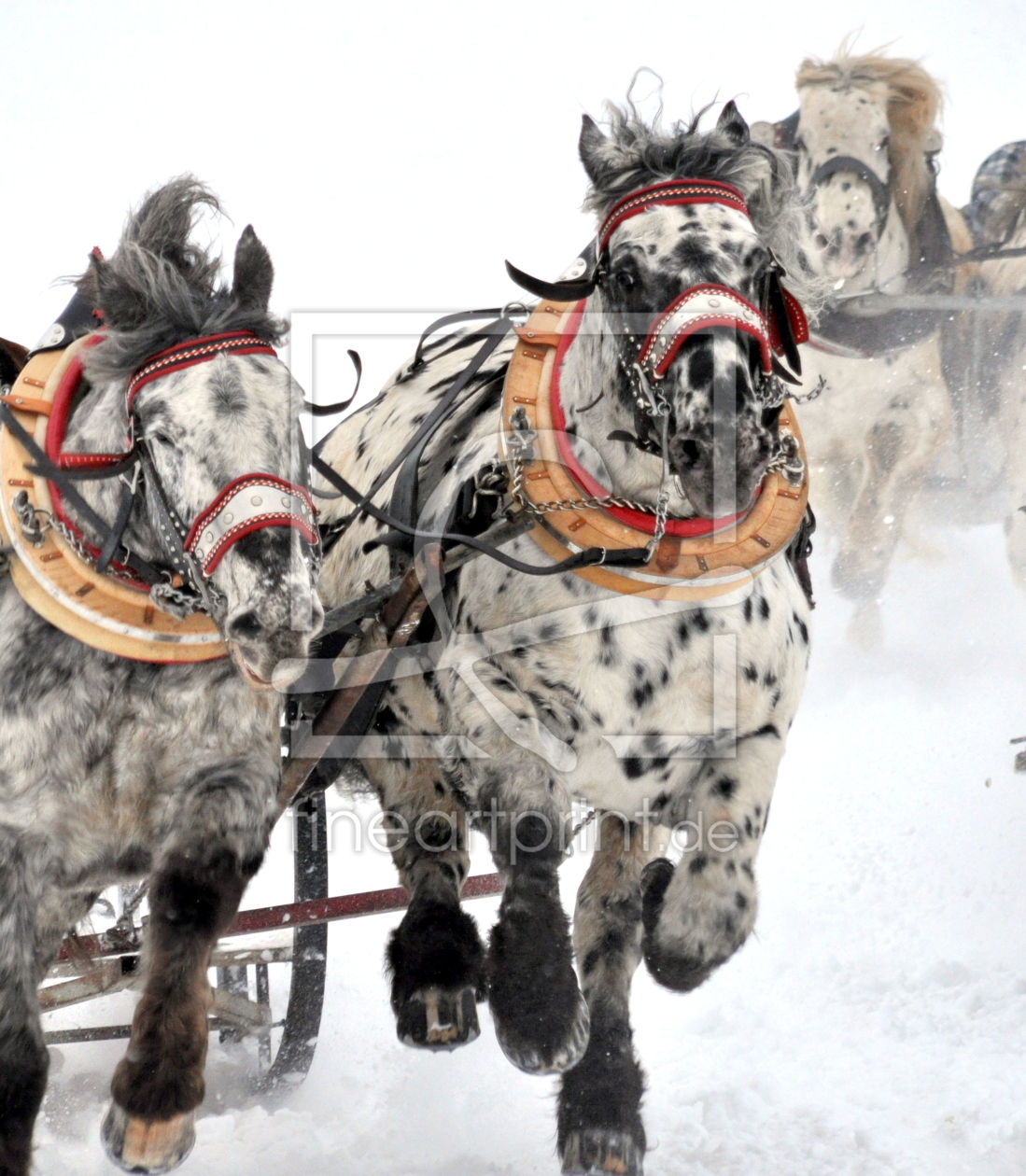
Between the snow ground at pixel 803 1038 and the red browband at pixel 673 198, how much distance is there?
180 cm

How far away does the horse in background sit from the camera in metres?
6.79

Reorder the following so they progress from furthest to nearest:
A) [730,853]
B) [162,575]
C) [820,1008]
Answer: [820,1008] < [730,853] < [162,575]

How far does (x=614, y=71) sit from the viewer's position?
11.2m

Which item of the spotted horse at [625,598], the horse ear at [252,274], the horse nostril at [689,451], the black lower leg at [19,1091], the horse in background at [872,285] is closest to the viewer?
the black lower leg at [19,1091]

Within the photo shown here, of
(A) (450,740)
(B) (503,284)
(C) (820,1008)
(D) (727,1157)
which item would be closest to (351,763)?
(A) (450,740)

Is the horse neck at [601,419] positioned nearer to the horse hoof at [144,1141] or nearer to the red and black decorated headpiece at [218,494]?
the red and black decorated headpiece at [218,494]

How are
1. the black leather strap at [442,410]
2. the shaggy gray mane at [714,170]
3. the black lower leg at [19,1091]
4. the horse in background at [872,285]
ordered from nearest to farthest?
the black lower leg at [19,1091]
the shaggy gray mane at [714,170]
the black leather strap at [442,410]
the horse in background at [872,285]

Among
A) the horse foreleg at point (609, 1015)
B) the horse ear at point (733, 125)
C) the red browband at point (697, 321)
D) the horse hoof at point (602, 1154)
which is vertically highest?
the horse ear at point (733, 125)

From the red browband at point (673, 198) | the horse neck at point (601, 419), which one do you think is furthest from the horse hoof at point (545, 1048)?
the red browband at point (673, 198)

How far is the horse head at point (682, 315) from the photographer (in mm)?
2268

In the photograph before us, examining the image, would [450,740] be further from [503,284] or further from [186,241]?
[503,284]

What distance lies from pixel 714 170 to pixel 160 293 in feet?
3.50

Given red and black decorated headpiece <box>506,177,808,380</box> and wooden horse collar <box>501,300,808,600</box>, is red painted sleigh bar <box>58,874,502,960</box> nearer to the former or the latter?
wooden horse collar <box>501,300,808,600</box>

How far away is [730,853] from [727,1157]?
919 millimetres
